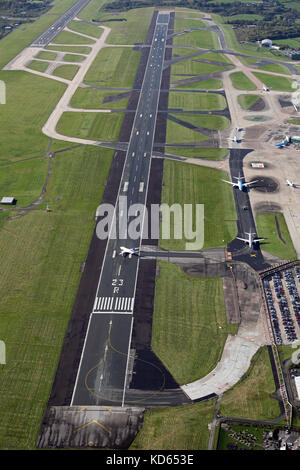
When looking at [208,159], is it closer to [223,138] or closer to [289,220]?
[223,138]

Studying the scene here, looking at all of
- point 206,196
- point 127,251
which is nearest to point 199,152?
point 206,196

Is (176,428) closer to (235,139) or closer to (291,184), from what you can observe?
(291,184)

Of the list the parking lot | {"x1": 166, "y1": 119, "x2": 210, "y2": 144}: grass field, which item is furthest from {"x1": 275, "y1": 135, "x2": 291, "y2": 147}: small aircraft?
the parking lot

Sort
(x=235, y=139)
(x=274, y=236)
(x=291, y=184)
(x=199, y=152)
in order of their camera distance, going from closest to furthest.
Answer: (x=274, y=236)
(x=291, y=184)
(x=199, y=152)
(x=235, y=139)

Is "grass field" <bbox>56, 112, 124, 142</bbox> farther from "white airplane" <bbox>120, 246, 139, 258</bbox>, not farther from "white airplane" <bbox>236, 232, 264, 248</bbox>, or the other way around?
"white airplane" <bbox>236, 232, 264, 248</bbox>

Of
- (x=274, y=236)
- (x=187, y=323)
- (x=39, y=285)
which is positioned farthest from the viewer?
(x=274, y=236)

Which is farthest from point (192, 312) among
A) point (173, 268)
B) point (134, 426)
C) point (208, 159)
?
point (208, 159)
